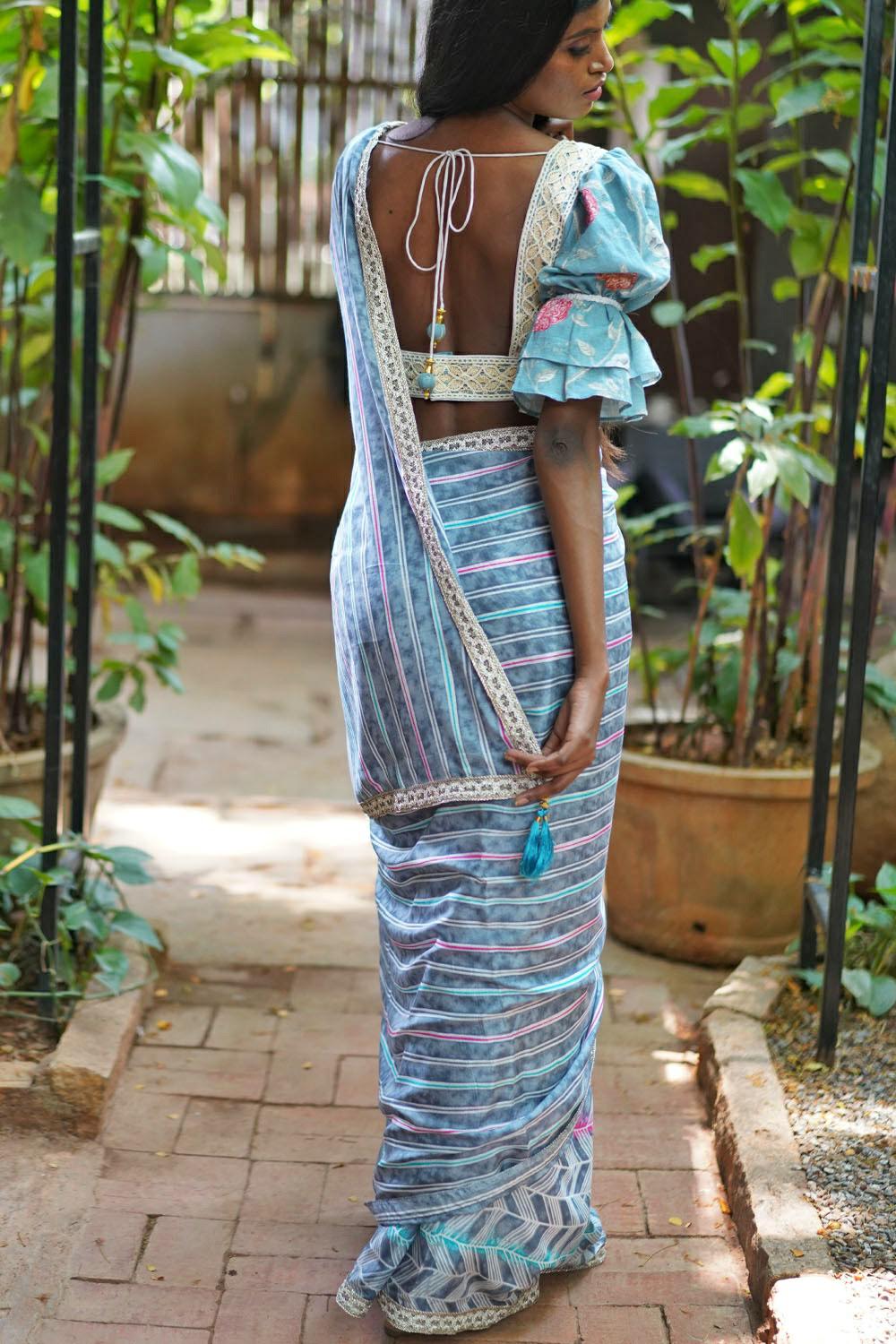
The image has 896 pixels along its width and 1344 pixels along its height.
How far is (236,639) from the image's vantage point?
6.50 metres

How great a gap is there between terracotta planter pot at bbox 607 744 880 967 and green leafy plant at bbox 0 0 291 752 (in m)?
1.05

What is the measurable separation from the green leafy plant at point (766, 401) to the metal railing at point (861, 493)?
0.26m

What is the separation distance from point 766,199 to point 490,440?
146cm

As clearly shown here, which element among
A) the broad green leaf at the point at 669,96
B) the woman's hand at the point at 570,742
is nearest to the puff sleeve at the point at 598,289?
the woman's hand at the point at 570,742

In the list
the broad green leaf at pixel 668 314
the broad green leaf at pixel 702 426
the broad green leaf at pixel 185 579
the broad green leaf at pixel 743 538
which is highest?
the broad green leaf at pixel 668 314

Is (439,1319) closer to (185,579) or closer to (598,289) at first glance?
(598,289)

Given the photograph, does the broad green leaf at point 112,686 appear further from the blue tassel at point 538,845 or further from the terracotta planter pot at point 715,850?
the blue tassel at point 538,845

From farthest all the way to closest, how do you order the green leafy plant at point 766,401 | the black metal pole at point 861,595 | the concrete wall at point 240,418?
the concrete wall at point 240,418, the green leafy plant at point 766,401, the black metal pole at point 861,595

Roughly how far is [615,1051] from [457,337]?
1.64 m

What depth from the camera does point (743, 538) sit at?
3.15 m

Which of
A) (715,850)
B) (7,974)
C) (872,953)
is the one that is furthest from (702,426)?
(7,974)

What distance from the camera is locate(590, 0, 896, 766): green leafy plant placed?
3.06m

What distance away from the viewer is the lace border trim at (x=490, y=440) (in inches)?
78.0

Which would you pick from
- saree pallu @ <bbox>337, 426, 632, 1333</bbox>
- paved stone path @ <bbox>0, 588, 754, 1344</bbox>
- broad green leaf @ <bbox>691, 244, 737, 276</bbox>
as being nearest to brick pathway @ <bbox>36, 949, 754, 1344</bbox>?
paved stone path @ <bbox>0, 588, 754, 1344</bbox>
